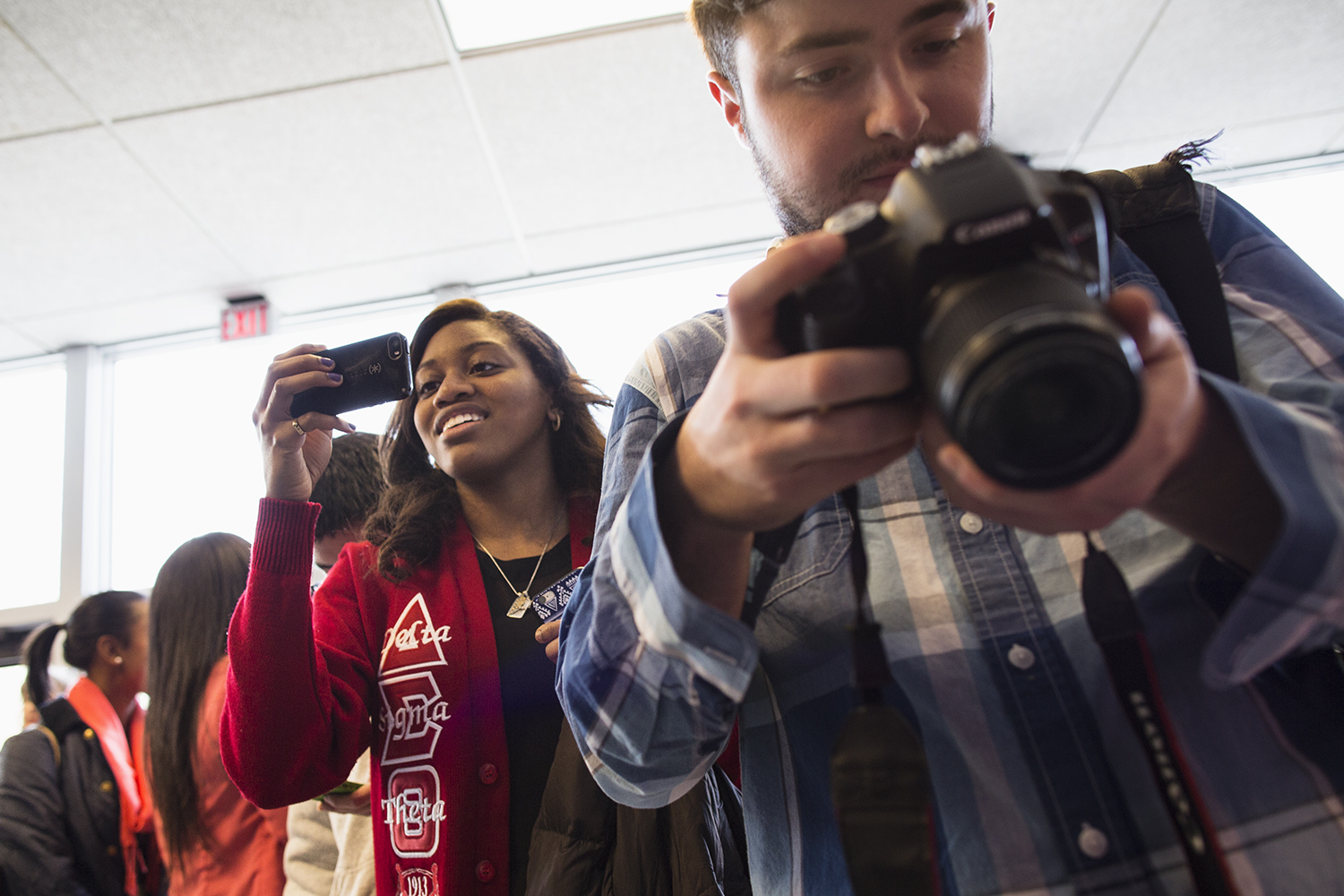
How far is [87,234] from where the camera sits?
253 centimetres

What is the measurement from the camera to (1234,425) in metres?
0.37

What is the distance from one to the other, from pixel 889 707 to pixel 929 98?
1.64 feet

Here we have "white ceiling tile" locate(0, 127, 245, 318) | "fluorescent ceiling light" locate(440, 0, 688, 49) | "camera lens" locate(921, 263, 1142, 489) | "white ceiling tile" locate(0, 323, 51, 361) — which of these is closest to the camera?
"camera lens" locate(921, 263, 1142, 489)

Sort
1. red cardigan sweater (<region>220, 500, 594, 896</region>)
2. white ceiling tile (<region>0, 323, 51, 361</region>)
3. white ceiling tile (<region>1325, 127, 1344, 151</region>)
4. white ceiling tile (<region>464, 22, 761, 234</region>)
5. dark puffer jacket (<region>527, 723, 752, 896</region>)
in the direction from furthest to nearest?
white ceiling tile (<region>0, 323, 51, 361</region>), white ceiling tile (<region>1325, 127, 1344, 151</region>), white ceiling tile (<region>464, 22, 761, 234</region>), red cardigan sweater (<region>220, 500, 594, 896</region>), dark puffer jacket (<region>527, 723, 752, 896</region>)

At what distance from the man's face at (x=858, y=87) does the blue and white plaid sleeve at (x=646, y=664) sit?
321mm

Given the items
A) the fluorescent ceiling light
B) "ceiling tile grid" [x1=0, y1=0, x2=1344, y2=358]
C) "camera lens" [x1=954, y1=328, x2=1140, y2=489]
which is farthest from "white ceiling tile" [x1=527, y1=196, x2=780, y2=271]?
"camera lens" [x1=954, y1=328, x2=1140, y2=489]

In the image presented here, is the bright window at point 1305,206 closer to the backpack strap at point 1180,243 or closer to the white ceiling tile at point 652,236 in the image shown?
the white ceiling tile at point 652,236

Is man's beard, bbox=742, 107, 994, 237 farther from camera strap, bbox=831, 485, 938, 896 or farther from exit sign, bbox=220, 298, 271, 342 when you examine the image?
exit sign, bbox=220, 298, 271, 342

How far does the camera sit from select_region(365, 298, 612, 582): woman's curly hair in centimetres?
121

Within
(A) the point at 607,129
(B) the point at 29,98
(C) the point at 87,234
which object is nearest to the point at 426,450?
(A) the point at 607,129

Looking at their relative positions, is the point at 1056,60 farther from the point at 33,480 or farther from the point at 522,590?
the point at 33,480

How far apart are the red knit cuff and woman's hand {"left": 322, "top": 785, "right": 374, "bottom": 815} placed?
40cm

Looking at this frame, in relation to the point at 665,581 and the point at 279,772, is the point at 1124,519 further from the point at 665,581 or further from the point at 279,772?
the point at 279,772

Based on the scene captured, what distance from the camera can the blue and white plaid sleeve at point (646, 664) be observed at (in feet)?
1.37
